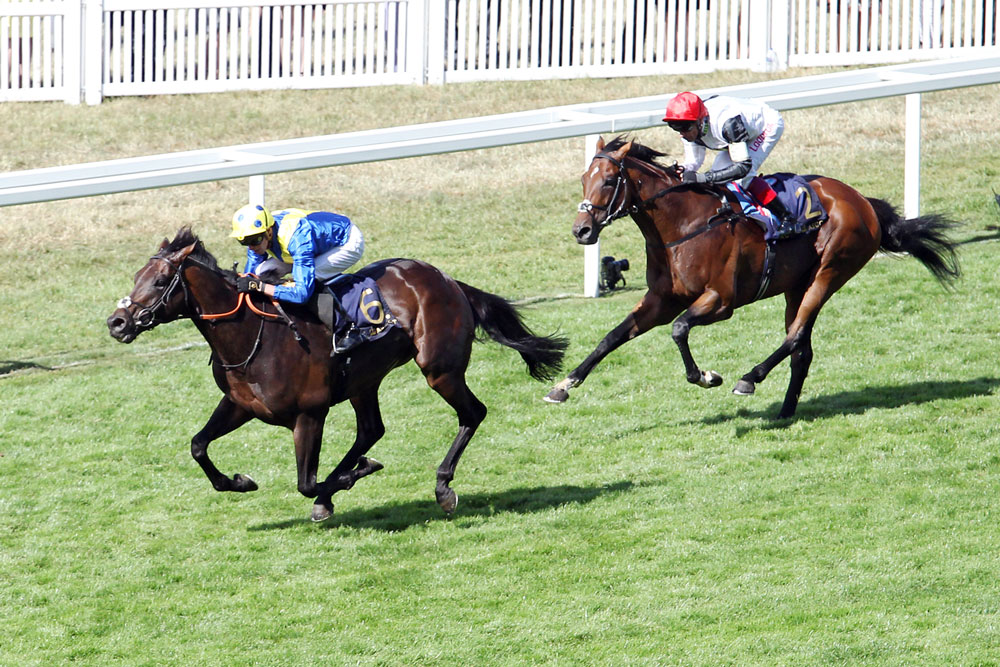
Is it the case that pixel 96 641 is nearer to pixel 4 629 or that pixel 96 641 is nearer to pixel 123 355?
pixel 4 629

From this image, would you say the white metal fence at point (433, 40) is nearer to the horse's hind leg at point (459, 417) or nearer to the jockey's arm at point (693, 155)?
the jockey's arm at point (693, 155)

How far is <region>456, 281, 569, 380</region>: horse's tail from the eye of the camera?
8203 mm

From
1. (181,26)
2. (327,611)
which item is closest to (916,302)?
(327,611)

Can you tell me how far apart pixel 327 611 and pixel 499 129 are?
21.1ft

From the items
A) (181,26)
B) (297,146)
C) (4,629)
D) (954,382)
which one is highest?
(181,26)

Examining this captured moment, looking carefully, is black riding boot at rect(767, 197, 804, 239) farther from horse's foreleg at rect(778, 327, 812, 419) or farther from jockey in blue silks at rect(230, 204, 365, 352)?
jockey in blue silks at rect(230, 204, 365, 352)

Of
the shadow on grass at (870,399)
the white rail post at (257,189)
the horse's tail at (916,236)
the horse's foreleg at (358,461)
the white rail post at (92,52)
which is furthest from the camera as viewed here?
the white rail post at (92,52)

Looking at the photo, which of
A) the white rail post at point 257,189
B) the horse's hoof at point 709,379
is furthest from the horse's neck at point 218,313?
the white rail post at point 257,189

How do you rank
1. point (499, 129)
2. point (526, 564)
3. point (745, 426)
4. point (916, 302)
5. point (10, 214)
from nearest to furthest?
point (526, 564), point (745, 426), point (916, 302), point (499, 129), point (10, 214)

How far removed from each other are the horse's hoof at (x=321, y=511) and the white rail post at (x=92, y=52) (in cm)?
1035

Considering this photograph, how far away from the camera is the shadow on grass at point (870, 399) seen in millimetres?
9273

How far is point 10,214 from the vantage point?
15.5 m

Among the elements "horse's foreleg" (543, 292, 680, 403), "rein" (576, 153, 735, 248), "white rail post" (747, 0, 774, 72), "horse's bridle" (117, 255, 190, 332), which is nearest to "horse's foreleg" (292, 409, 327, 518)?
"horse's bridle" (117, 255, 190, 332)

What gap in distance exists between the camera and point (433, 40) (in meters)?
17.4
